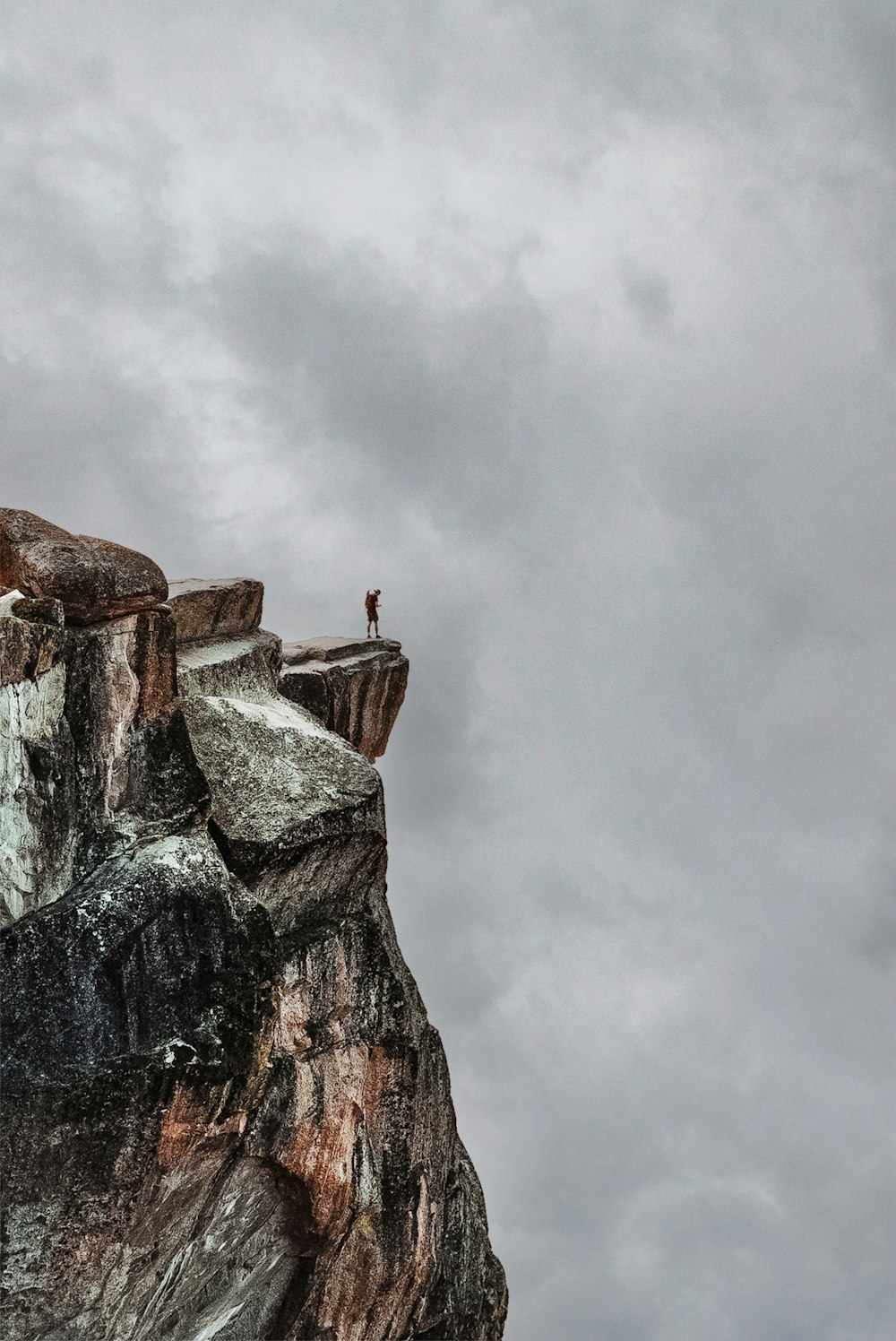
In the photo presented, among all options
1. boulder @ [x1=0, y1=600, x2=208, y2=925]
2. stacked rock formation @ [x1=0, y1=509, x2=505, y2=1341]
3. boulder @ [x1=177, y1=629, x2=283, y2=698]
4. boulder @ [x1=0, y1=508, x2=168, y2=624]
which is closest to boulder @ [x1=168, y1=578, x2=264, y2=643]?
boulder @ [x1=177, y1=629, x2=283, y2=698]

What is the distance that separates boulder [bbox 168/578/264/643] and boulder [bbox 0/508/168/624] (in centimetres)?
428

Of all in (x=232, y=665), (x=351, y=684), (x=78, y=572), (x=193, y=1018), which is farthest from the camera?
(x=351, y=684)

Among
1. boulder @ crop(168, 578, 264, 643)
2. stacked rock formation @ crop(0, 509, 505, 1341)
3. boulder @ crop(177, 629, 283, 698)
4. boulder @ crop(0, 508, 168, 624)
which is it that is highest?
boulder @ crop(168, 578, 264, 643)

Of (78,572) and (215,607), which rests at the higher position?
(215,607)

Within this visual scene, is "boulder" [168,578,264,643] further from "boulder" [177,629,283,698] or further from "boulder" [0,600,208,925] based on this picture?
"boulder" [0,600,208,925]

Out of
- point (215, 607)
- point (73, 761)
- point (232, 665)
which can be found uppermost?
point (215, 607)

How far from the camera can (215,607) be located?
25.9 m

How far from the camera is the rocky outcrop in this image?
27984mm

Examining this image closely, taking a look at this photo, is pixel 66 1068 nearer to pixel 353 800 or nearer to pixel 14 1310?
pixel 14 1310

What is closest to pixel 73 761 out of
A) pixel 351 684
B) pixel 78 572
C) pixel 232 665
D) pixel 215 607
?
pixel 78 572

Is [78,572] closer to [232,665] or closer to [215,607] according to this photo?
[232,665]

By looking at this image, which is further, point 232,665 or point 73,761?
point 232,665

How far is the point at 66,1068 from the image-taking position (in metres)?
17.8

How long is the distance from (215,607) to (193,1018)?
8995 mm
